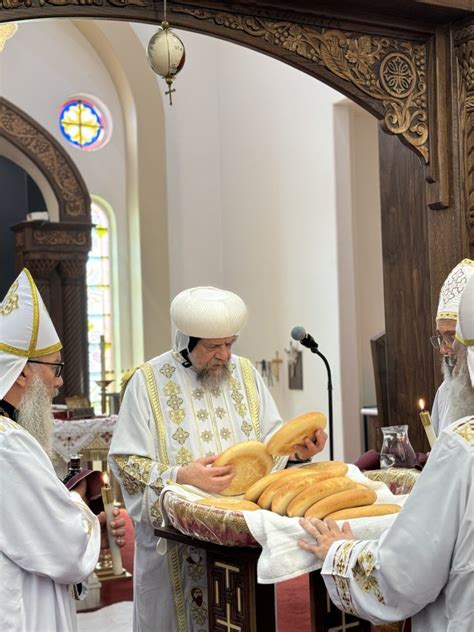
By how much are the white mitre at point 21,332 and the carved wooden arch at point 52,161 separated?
9.43m

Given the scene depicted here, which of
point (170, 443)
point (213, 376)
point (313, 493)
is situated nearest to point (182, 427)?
point (170, 443)

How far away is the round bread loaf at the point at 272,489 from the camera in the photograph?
2.89 metres

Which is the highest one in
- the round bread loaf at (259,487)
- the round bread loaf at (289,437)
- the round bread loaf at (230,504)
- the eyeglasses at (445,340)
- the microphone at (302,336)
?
the microphone at (302,336)

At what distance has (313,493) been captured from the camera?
2.79m

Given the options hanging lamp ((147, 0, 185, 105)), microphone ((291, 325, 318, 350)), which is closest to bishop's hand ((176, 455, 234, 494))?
microphone ((291, 325, 318, 350))

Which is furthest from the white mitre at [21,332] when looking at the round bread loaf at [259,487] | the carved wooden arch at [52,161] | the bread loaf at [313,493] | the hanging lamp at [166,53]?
the carved wooden arch at [52,161]

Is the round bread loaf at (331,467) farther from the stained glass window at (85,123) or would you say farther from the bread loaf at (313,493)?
the stained glass window at (85,123)

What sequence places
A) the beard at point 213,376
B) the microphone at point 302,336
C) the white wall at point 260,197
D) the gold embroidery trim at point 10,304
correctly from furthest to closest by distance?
the white wall at point 260,197
the microphone at point 302,336
the beard at point 213,376
the gold embroidery trim at point 10,304

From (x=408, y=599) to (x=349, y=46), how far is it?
3045 millimetres

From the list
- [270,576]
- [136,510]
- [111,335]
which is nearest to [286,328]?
[111,335]

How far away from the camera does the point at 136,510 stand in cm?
360

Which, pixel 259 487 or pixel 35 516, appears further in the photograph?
pixel 259 487

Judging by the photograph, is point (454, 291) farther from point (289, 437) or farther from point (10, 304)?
point (10, 304)

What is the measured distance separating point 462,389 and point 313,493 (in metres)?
0.61
